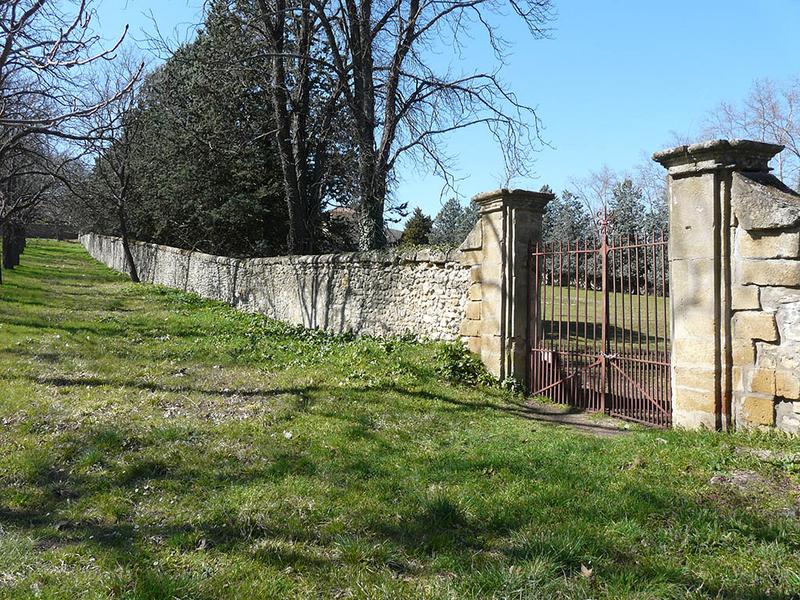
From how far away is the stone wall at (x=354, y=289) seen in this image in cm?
960

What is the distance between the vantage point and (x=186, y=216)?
74.5ft

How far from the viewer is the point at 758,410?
16.9 feet

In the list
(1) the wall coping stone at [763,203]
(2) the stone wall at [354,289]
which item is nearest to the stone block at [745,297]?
(1) the wall coping stone at [763,203]

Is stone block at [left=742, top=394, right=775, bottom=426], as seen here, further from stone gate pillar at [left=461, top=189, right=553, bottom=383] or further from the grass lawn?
stone gate pillar at [left=461, top=189, right=553, bottom=383]

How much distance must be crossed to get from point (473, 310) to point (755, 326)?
12.9ft

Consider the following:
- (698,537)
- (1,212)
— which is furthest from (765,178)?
(1,212)

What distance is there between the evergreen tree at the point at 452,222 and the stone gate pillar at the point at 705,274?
34.5m

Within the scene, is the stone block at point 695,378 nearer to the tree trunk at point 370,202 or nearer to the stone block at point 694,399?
the stone block at point 694,399

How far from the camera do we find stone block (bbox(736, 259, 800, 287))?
4.92 metres

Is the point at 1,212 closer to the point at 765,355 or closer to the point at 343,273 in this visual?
the point at 343,273

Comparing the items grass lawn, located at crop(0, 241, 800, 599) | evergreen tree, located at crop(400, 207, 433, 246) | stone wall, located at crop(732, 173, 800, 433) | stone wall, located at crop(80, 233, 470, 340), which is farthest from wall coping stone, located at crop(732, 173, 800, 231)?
evergreen tree, located at crop(400, 207, 433, 246)

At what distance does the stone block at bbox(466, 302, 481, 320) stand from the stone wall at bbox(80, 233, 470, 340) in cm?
53

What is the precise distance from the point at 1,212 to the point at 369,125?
10.6m

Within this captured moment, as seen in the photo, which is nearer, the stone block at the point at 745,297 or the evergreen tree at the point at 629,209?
the stone block at the point at 745,297
